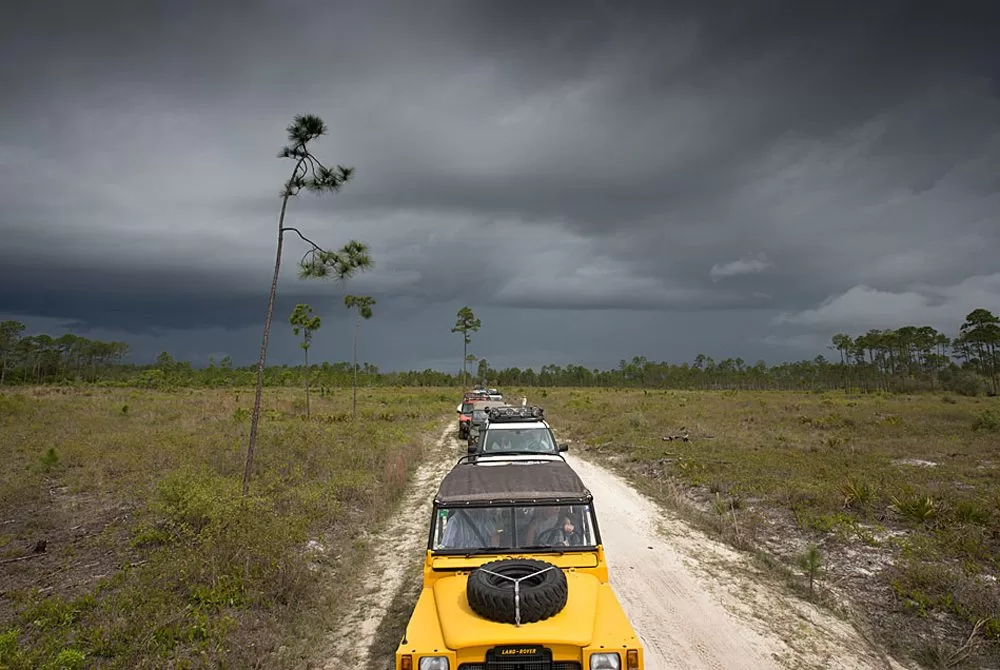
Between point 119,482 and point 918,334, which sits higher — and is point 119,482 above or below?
below

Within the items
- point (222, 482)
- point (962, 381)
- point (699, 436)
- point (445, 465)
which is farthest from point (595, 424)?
point (962, 381)

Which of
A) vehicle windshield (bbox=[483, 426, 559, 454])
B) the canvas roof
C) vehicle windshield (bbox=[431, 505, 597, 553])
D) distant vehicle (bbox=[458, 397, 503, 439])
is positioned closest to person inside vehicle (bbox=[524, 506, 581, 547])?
vehicle windshield (bbox=[431, 505, 597, 553])

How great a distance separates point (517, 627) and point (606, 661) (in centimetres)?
78

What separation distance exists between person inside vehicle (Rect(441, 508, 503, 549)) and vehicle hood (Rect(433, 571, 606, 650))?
56 cm

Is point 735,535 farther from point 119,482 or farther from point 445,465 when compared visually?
point 119,482

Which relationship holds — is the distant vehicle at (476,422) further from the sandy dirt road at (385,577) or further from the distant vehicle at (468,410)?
the sandy dirt road at (385,577)

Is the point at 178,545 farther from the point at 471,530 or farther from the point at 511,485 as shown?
the point at 511,485

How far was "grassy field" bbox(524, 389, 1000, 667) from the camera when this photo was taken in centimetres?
746

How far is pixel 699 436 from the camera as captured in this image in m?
23.9

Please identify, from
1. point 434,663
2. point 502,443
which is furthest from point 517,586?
point 502,443

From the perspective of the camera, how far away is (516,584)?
15.5 feet

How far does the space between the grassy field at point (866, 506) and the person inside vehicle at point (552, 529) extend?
458 cm

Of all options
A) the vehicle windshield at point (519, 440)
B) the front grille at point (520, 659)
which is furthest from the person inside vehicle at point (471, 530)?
the vehicle windshield at point (519, 440)

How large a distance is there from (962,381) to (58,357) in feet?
434
